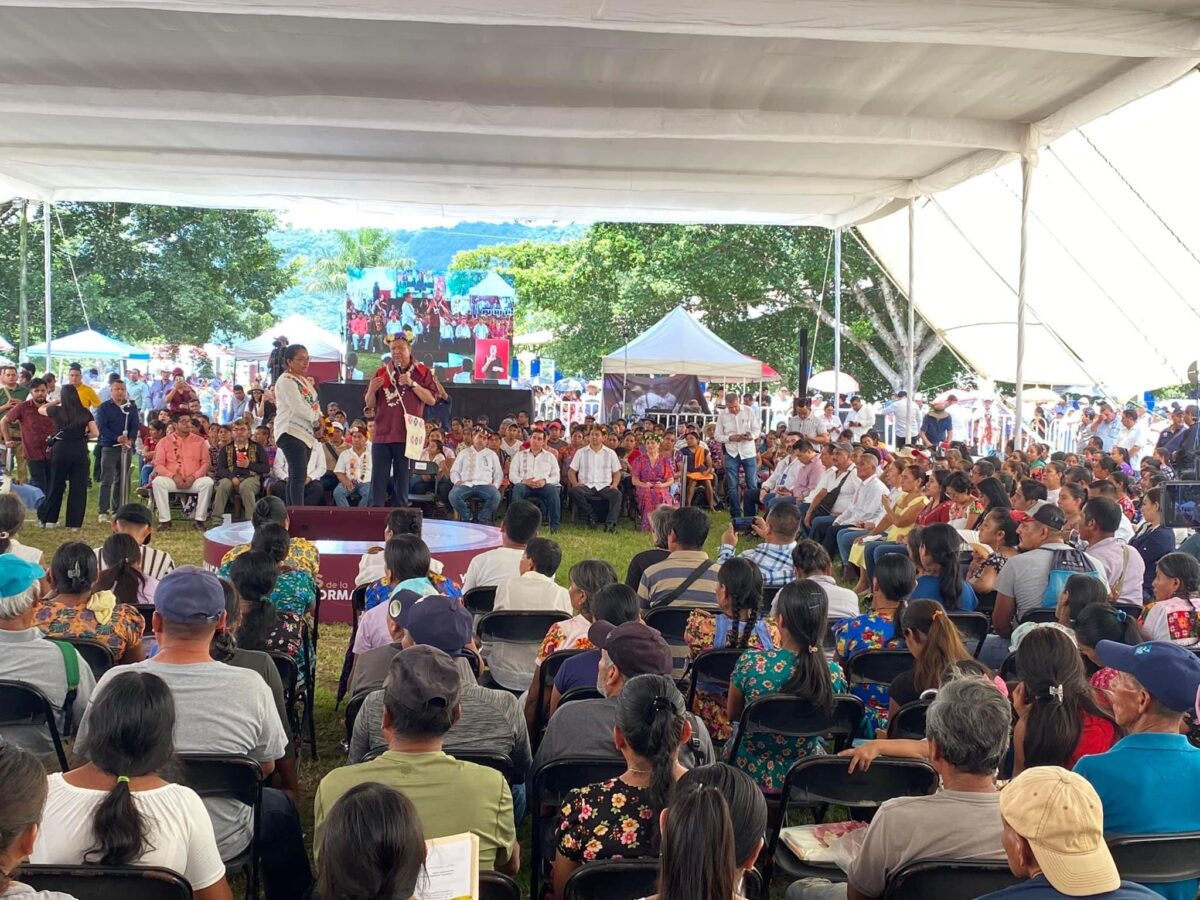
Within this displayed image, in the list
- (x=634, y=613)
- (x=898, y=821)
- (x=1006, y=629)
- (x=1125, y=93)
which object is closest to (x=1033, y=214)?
(x=1125, y=93)

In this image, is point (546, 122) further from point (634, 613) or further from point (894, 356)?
point (894, 356)

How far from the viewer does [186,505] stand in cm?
1203

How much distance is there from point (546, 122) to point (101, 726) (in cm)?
998

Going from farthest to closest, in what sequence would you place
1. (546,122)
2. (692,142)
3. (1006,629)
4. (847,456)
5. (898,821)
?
(692,142) < (546,122) < (847,456) < (1006,629) < (898,821)

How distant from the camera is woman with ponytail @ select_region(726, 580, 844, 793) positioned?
3.68 meters

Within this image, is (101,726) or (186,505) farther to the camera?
(186,505)

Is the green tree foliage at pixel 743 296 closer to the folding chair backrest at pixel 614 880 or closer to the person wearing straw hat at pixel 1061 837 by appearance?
the folding chair backrest at pixel 614 880

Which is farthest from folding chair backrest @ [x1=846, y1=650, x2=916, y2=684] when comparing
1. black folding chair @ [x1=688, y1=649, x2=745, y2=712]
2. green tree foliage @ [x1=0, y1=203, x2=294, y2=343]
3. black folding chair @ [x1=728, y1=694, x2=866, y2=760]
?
green tree foliage @ [x1=0, y1=203, x2=294, y2=343]

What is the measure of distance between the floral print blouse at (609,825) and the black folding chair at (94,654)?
2.15 m

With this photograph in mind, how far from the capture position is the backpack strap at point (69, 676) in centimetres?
377

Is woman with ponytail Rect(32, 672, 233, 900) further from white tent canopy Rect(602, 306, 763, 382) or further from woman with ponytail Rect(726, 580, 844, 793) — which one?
white tent canopy Rect(602, 306, 763, 382)

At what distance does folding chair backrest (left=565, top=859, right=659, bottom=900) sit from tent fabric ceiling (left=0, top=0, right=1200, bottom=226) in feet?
22.4

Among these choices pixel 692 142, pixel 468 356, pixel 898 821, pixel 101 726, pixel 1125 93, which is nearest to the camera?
pixel 101 726

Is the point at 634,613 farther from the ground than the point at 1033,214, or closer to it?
closer to it
